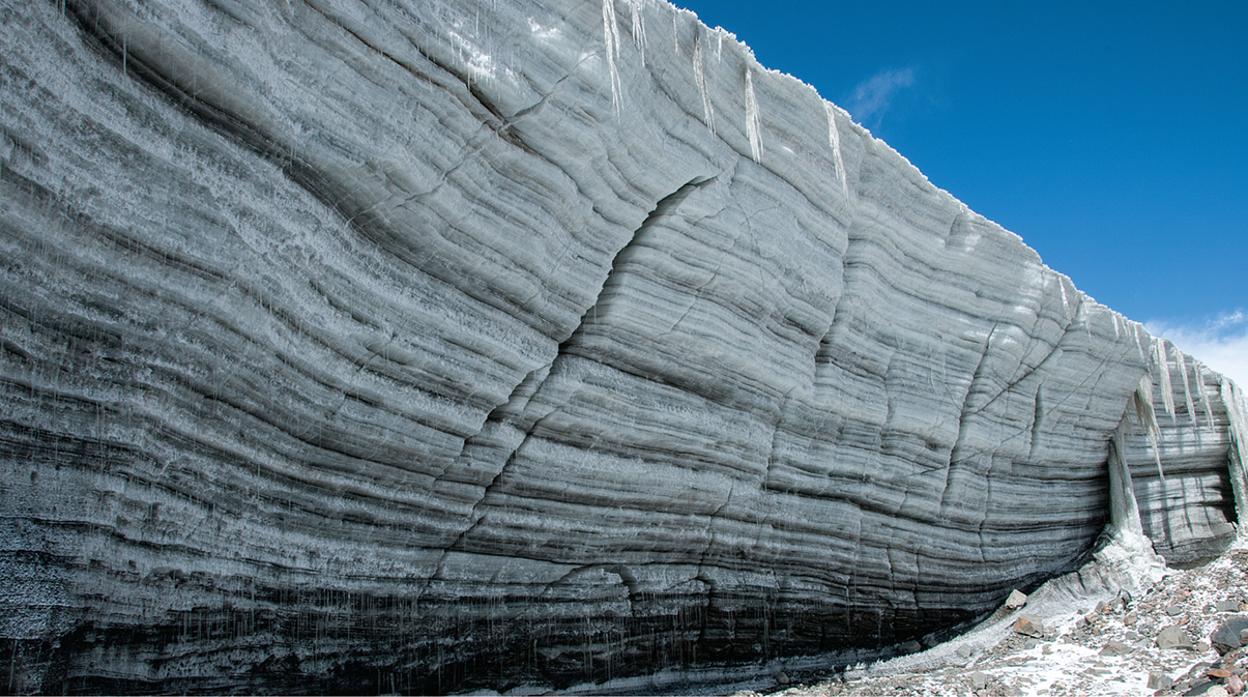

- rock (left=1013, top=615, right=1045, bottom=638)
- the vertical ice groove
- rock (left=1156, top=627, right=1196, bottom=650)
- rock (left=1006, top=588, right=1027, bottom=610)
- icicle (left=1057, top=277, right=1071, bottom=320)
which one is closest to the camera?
rock (left=1156, top=627, right=1196, bottom=650)

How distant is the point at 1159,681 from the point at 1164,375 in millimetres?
5831

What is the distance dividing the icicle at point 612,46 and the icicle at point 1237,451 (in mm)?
10004

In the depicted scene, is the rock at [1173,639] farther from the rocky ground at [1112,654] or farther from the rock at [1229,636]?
the rock at [1229,636]

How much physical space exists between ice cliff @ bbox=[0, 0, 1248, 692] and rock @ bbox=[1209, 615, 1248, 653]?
256cm

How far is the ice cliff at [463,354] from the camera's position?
4.57m

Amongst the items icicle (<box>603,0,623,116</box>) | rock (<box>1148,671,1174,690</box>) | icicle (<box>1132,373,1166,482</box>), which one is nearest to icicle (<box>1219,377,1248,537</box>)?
icicle (<box>1132,373,1166,482</box>)

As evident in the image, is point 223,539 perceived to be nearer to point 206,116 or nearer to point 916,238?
point 206,116

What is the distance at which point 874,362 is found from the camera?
28.5 ft

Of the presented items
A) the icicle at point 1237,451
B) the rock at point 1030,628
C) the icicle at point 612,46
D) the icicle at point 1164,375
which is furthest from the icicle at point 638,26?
the icicle at point 1237,451

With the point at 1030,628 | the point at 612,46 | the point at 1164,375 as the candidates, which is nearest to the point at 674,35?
the point at 612,46

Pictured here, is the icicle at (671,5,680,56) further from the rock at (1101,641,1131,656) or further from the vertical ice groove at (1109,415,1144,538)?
the vertical ice groove at (1109,415,1144,538)

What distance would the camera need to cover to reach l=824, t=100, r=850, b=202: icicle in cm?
802

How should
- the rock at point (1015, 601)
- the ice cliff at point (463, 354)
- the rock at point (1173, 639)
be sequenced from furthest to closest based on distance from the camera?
the rock at point (1015, 601), the rock at point (1173, 639), the ice cliff at point (463, 354)

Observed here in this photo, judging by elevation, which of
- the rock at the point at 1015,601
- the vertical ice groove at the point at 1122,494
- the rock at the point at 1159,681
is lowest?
the rock at the point at 1159,681
